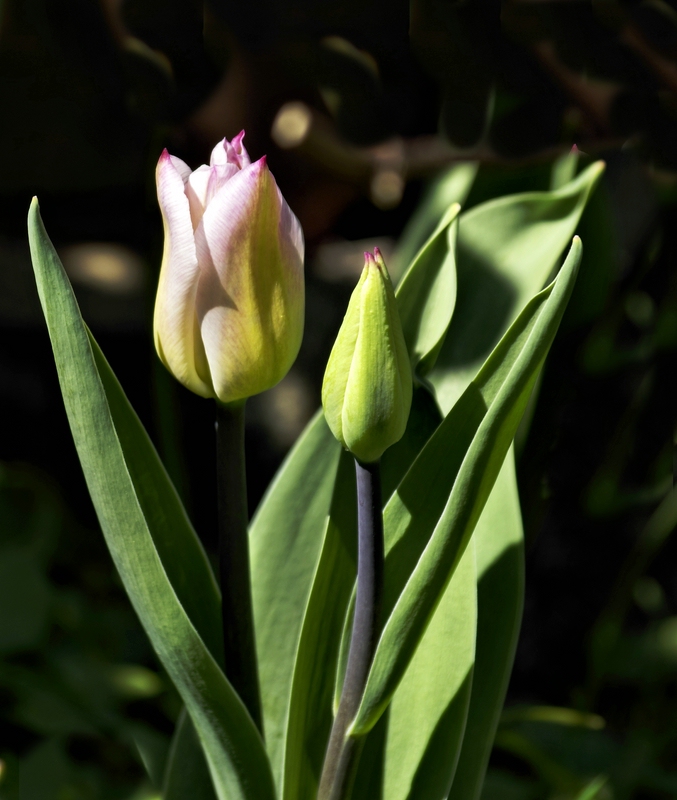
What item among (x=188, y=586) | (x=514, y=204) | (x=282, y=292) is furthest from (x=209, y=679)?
(x=514, y=204)

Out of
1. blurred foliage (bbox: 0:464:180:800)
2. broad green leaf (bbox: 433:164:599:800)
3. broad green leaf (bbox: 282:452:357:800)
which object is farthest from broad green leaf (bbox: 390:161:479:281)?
blurred foliage (bbox: 0:464:180:800)

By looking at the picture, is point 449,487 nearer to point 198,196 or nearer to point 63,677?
point 198,196

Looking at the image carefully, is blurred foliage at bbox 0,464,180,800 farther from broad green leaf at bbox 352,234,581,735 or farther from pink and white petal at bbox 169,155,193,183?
pink and white petal at bbox 169,155,193,183

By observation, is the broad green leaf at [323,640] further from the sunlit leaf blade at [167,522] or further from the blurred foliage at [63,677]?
the blurred foliage at [63,677]

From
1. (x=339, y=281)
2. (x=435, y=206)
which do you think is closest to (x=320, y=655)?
(x=435, y=206)

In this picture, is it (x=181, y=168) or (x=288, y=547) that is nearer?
(x=181, y=168)

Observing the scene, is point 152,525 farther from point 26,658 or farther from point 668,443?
point 668,443

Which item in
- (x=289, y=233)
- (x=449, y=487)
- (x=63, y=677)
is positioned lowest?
(x=63, y=677)
